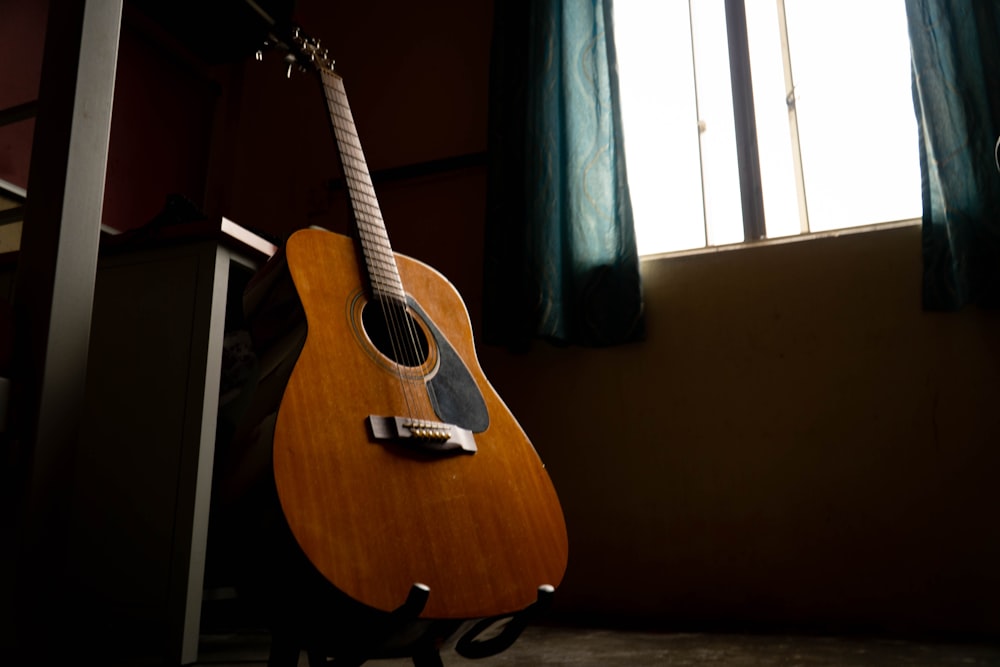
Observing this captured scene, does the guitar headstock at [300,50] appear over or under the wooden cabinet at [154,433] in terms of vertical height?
over

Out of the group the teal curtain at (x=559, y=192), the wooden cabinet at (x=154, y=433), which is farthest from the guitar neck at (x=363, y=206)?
the teal curtain at (x=559, y=192)

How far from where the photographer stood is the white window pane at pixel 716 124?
1.89 metres

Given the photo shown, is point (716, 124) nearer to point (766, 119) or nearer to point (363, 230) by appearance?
point (766, 119)

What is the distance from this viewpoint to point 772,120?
1910 mm

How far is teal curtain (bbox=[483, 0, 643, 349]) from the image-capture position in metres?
1.78

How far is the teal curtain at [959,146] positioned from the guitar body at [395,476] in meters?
1.09

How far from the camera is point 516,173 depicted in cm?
194

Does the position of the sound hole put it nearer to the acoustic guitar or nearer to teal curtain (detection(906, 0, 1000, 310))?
the acoustic guitar

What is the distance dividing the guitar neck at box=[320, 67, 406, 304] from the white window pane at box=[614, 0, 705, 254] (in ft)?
2.68

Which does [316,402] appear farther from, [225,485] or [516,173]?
[516,173]

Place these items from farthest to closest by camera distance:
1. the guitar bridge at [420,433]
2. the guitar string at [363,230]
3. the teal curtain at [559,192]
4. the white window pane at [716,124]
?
the white window pane at [716,124] < the teal curtain at [559,192] < the guitar string at [363,230] < the guitar bridge at [420,433]

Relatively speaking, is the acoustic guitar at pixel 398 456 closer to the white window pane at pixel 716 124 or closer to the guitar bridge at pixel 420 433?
the guitar bridge at pixel 420 433

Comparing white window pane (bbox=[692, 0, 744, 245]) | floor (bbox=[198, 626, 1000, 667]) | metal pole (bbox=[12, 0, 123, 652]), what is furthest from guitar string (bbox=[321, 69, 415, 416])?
white window pane (bbox=[692, 0, 744, 245])

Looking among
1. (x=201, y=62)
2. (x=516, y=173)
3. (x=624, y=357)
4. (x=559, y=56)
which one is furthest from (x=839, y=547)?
(x=201, y=62)
